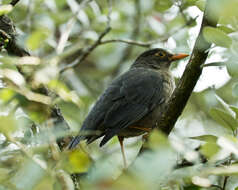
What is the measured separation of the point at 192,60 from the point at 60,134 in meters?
1.68

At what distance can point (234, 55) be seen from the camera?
214cm

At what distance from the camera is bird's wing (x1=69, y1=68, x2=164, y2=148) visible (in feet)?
16.8

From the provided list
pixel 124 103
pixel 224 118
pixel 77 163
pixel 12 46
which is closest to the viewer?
pixel 77 163

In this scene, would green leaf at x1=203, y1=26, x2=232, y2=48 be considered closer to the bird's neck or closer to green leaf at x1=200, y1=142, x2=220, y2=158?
green leaf at x1=200, y1=142, x2=220, y2=158

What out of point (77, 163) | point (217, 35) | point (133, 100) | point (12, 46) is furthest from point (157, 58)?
point (77, 163)

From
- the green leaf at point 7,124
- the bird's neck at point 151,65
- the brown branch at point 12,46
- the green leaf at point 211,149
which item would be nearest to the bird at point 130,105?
the bird's neck at point 151,65

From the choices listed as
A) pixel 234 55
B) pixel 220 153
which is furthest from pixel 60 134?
pixel 234 55

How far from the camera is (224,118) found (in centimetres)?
260

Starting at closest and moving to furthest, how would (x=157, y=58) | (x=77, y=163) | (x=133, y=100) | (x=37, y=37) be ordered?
(x=77, y=163)
(x=37, y=37)
(x=133, y=100)
(x=157, y=58)

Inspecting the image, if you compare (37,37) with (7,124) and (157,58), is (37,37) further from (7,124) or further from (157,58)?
(157,58)

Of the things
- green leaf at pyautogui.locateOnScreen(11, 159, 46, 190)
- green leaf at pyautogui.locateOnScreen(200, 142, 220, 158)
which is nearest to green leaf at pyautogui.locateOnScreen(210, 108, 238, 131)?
green leaf at pyautogui.locateOnScreen(200, 142, 220, 158)

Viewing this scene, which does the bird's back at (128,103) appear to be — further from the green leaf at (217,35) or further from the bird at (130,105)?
the green leaf at (217,35)

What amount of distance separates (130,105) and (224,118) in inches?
115

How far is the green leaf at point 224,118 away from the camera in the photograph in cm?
256
